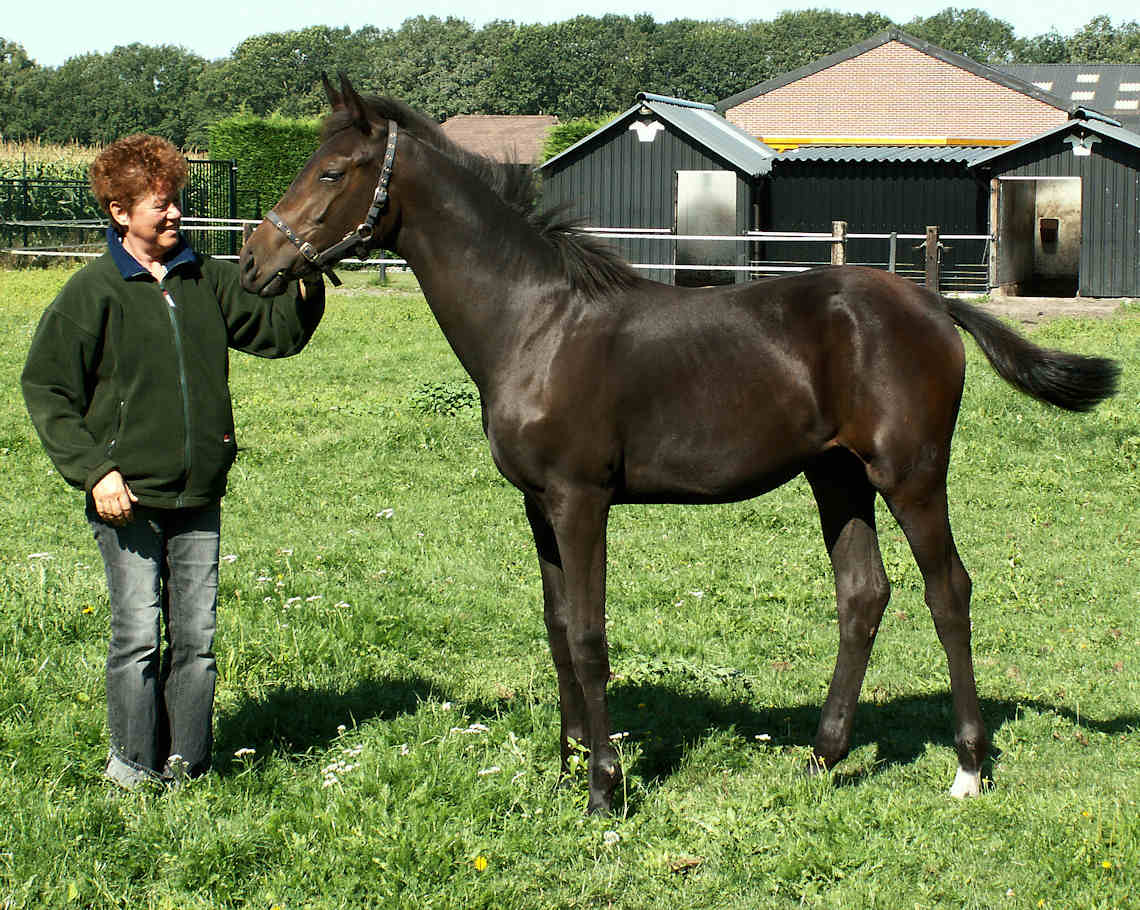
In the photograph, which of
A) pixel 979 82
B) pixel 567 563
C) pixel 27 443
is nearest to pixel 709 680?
pixel 567 563

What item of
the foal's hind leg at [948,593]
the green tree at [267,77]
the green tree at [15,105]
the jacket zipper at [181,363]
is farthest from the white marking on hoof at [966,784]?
the green tree at [267,77]

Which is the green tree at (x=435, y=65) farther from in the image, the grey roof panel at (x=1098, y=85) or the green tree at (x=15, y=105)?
the grey roof panel at (x=1098, y=85)

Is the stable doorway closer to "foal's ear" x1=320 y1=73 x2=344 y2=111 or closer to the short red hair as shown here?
"foal's ear" x1=320 y1=73 x2=344 y2=111

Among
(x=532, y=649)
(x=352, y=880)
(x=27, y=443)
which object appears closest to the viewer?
(x=352, y=880)

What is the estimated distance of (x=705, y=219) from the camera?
2745cm

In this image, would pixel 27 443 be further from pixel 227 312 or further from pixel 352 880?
pixel 352 880

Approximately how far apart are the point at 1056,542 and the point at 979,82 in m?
29.5

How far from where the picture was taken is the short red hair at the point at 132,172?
389 cm

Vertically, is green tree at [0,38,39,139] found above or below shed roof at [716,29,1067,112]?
above

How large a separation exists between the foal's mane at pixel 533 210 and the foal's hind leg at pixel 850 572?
3.76ft

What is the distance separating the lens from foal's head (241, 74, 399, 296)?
4.08m

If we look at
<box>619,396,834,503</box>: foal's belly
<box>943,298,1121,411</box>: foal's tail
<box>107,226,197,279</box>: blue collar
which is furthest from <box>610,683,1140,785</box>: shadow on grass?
<box>107,226,197,279</box>: blue collar

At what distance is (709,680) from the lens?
18.1 feet

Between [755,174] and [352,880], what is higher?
[755,174]
